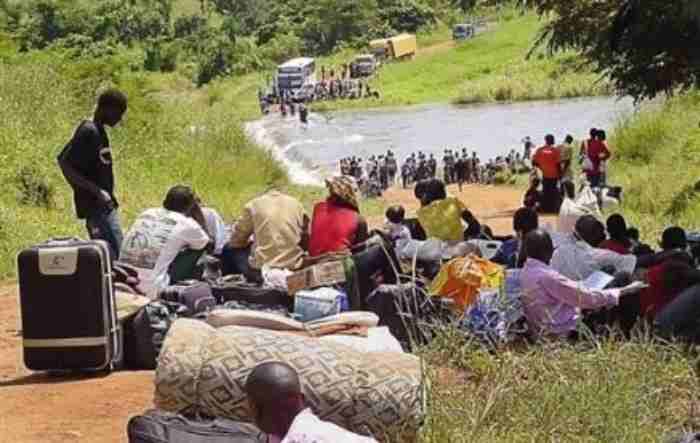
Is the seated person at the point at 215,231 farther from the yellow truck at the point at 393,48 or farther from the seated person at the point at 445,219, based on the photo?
the yellow truck at the point at 393,48

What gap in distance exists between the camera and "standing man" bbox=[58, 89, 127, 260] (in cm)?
733

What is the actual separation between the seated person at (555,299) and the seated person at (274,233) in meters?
1.47

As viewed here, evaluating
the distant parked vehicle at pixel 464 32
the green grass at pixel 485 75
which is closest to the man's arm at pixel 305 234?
the green grass at pixel 485 75

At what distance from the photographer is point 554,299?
6.70 m

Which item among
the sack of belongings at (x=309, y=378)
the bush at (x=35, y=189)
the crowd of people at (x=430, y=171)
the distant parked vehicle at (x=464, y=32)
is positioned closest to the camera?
the sack of belongings at (x=309, y=378)

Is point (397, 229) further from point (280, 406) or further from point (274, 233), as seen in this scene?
point (280, 406)

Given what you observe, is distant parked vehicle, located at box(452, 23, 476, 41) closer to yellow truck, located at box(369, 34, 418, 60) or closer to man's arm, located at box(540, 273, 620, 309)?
yellow truck, located at box(369, 34, 418, 60)

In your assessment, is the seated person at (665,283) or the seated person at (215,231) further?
the seated person at (215,231)

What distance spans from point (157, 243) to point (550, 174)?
33.3ft

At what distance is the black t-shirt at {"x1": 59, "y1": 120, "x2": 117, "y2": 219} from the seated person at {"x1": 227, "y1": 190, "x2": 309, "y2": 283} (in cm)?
→ 87

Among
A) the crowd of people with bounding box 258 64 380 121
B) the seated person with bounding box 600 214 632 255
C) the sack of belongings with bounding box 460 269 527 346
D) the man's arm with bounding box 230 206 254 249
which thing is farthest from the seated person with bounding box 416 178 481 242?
the crowd of people with bounding box 258 64 380 121

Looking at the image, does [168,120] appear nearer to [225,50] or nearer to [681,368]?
[681,368]

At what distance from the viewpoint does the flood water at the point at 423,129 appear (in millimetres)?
37719

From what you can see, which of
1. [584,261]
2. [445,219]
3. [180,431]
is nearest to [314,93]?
[445,219]
